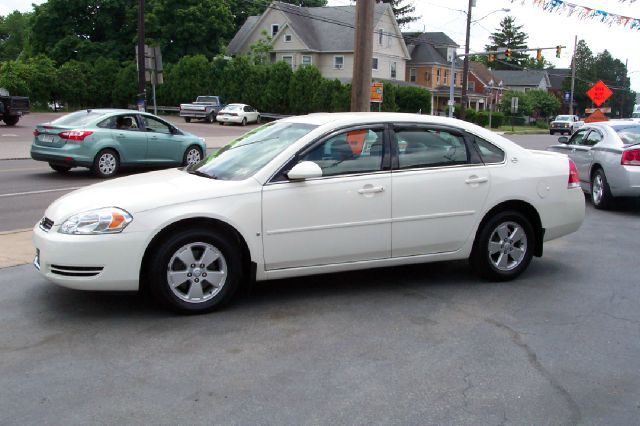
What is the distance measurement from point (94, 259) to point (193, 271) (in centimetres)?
74

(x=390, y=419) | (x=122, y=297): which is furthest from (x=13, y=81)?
(x=390, y=419)

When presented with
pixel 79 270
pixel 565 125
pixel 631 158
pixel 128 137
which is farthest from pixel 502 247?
pixel 565 125

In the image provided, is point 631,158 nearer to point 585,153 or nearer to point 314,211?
point 585,153

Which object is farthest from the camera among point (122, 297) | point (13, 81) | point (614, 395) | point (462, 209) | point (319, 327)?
point (13, 81)

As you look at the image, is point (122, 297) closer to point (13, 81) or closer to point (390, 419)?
point (390, 419)

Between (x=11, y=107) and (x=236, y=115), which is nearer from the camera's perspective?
(x=11, y=107)

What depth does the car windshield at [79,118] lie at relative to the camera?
14.0 meters

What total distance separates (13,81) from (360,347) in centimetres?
4543

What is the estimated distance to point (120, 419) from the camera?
3391 millimetres

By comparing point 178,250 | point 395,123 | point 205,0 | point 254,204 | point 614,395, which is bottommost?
point 614,395

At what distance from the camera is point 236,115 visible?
1652 inches

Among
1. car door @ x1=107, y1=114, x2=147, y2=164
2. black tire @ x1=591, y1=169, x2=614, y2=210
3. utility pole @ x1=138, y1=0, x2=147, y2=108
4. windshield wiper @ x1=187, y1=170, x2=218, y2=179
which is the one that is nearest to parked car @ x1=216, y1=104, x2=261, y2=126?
utility pole @ x1=138, y1=0, x2=147, y2=108

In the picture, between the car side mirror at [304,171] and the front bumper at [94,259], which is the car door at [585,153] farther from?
the front bumper at [94,259]

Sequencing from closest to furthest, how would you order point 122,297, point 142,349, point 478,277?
point 142,349 < point 122,297 < point 478,277
